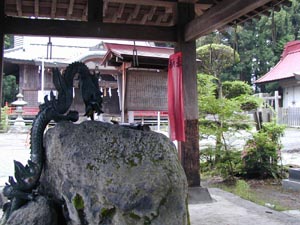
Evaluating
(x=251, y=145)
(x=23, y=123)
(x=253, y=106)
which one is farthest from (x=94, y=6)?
(x=23, y=123)

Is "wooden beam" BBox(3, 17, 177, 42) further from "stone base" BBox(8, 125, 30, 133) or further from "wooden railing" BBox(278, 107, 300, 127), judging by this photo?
"wooden railing" BBox(278, 107, 300, 127)

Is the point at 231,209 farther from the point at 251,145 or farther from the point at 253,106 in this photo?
the point at 253,106

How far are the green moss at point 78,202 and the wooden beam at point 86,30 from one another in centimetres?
338

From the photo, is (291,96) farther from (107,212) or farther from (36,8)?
(107,212)

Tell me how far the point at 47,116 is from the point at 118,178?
2.94 ft

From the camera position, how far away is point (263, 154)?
7.83 metres

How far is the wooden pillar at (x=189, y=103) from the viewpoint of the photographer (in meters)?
5.48

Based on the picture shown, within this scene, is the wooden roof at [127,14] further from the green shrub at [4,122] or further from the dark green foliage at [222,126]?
the green shrub at [4,122]

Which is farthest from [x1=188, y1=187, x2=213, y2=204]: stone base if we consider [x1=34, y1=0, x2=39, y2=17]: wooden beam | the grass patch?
[x1=34, y1=0, x2=39, y2=17]: wooden beam

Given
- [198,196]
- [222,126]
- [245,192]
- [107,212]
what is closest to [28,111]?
[222,126]

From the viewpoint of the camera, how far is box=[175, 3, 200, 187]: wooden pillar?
18.0 feet

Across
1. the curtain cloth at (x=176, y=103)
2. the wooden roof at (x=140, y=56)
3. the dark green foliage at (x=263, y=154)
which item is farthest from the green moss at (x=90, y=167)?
the dark green foliage at (x=263, y=154)

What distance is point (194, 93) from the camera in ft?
18.1

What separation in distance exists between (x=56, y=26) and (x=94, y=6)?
0.63m
